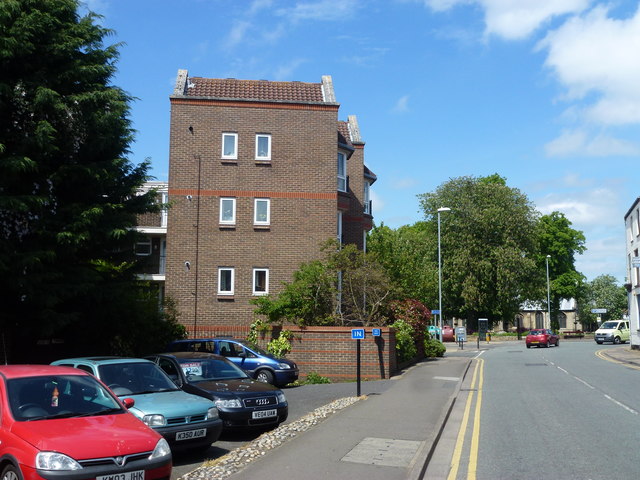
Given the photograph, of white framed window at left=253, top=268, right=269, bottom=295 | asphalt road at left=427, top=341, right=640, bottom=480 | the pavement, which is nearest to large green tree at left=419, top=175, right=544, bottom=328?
white framed window at left=253, top=268, right=269, bottom=295

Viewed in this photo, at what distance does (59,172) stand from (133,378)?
23.2ft

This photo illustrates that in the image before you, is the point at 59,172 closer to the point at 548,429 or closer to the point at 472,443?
the point at 472,443

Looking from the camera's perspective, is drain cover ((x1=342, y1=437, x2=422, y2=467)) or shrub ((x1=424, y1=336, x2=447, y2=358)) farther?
shrub ((x1=424, y1=336, x2=447, y2=358))

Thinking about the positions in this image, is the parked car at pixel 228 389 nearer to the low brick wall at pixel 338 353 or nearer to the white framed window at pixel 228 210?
the low brick wall at pixel 338 353

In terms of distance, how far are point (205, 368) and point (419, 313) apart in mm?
16541

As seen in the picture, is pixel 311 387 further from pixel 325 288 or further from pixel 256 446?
pixel 256 446

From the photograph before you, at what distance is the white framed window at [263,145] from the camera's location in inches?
1032

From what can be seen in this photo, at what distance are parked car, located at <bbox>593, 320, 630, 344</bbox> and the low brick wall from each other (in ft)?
121

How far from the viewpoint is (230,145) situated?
85.5ft

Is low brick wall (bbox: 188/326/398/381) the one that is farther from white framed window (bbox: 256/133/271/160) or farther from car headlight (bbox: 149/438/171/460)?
car headlight (bbox: 149/438/171/460)

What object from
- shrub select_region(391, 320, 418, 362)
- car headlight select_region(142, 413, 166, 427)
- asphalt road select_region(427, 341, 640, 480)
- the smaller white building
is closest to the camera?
asphalt road select_region(427, 341, 640, 480)

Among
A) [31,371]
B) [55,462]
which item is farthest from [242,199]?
[55,462]

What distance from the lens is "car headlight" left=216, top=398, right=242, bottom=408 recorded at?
10305mm

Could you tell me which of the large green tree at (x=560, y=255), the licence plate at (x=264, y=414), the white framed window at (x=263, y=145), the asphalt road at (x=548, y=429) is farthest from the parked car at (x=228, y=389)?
the large green tree at (x=560, y=255)
